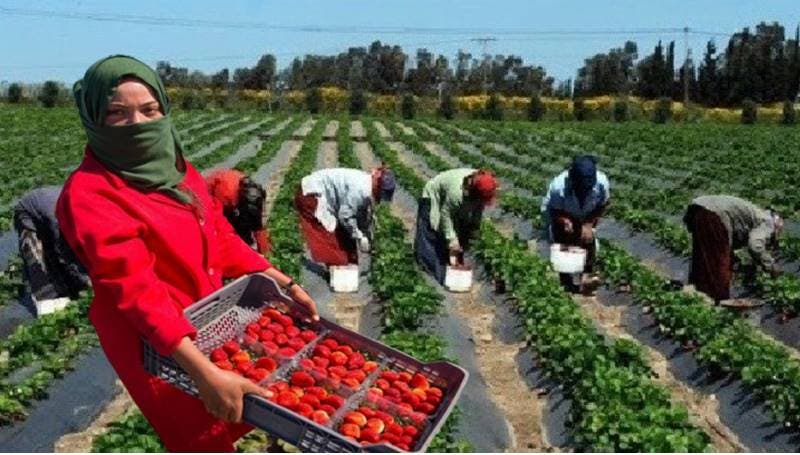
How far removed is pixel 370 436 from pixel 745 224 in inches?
297

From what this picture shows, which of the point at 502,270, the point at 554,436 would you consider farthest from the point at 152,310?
the point at 502,270

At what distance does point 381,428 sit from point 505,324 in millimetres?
6676

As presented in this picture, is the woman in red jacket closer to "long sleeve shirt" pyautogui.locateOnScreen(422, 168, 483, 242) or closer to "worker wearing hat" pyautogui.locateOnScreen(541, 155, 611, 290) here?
"long sleeve shirt" pyautogui.locateOnScreen(422, 168, 483, 242)

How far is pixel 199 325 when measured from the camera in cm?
317

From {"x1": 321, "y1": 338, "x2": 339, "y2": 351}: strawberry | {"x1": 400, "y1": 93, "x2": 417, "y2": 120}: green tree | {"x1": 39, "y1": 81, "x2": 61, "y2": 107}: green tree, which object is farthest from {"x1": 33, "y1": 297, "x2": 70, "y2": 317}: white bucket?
{"x1": 39, "y1": 81, "x2": 61, "y2": 107}: green tree

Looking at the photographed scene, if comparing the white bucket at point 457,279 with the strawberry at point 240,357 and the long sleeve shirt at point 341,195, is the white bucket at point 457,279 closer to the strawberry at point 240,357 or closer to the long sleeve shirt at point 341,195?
the long sleeve shirt at point 341,195

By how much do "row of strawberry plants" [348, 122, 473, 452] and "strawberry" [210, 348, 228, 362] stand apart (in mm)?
2511

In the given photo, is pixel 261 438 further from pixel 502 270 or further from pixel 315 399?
pixel 502 270

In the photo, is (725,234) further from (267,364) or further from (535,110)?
(535,110)

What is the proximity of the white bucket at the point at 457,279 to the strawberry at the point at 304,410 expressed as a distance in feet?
23.8

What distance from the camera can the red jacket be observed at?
2838 millimetres

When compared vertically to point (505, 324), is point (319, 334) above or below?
above

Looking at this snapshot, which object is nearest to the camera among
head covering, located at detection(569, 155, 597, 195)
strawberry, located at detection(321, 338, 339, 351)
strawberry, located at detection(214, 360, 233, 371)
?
strawberry, located at detection(214, 360, 233, 371)

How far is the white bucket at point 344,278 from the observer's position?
33.9 feet
